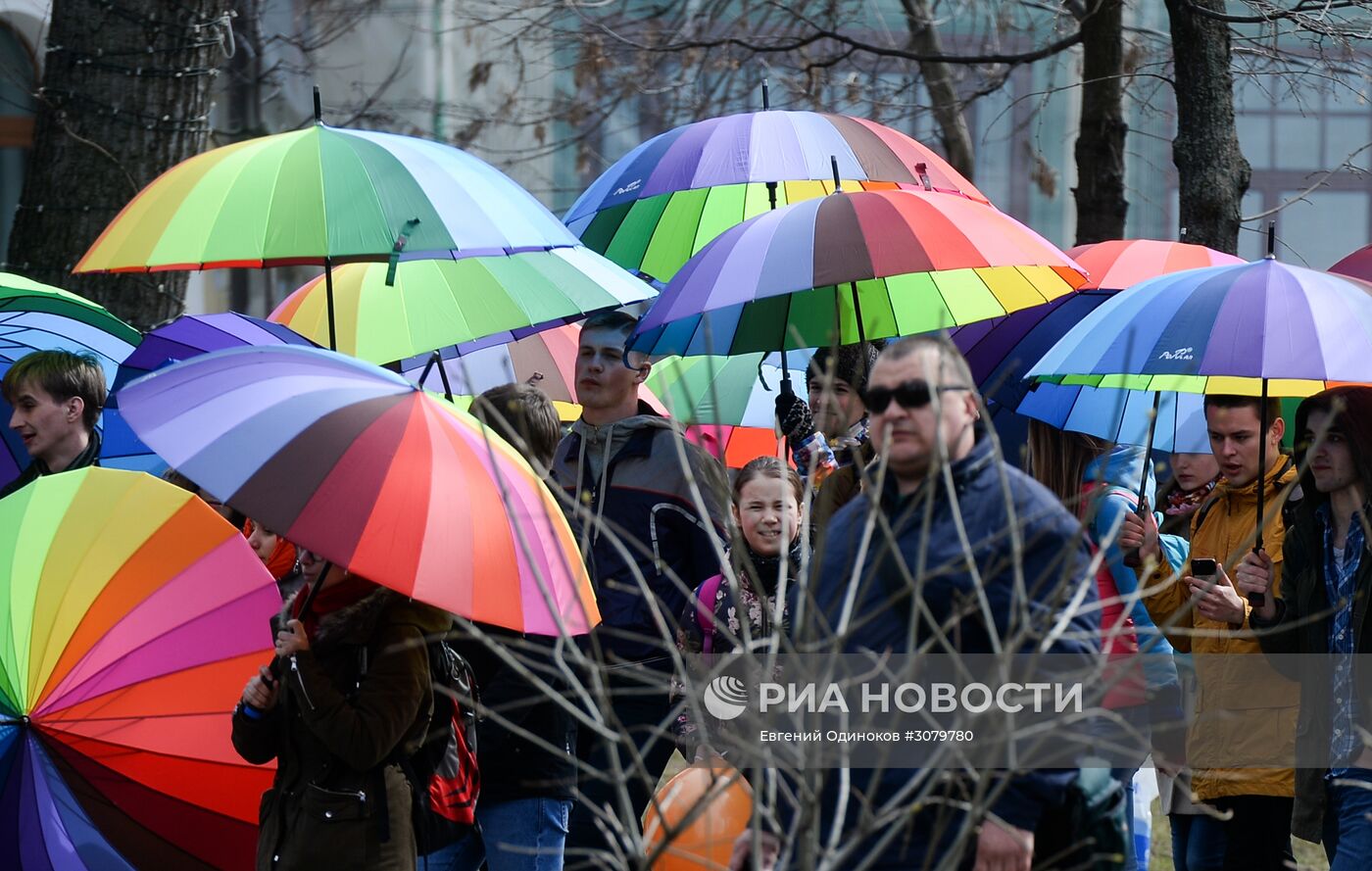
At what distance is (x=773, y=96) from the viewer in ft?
49.9

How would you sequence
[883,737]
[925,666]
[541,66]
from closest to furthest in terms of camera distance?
1. [883,737]
2. [925,666]
3. [541,66]

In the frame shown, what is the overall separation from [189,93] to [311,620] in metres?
4.96

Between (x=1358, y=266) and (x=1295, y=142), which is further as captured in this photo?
(x=1295, y=142)

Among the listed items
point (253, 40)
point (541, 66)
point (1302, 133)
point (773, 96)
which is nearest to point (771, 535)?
point (773, 96)

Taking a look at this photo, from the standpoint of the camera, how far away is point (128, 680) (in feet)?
14.6

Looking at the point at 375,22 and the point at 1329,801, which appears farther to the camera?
the point at 375,22

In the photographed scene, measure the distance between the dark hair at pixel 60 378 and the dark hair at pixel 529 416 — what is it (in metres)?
1.58

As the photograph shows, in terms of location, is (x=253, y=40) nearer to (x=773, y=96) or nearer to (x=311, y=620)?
(x=773, y=96)

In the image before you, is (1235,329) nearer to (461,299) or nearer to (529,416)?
(529,416)

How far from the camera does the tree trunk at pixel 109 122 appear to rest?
838cm

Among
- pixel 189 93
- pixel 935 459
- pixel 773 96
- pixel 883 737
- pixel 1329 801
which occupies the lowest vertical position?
pixel 1329 801

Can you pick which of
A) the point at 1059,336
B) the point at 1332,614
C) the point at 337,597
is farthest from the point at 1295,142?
the point at 337,597

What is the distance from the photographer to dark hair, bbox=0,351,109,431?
5.83 meters

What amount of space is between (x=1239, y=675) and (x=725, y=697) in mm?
1733
